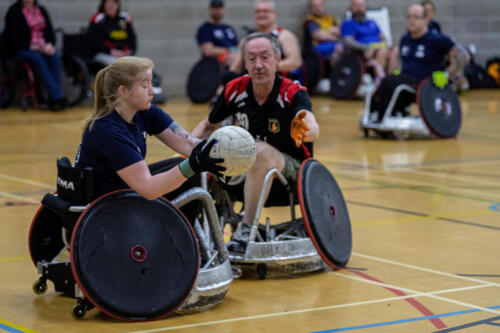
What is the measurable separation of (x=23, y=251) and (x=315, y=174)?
1.99 metres

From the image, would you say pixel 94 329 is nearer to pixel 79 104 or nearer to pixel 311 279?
pixel 311 279

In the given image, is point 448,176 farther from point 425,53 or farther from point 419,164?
point 425,53

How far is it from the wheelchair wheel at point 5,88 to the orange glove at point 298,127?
11.1 metres

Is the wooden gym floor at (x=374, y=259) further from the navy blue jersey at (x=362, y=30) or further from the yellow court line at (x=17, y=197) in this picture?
the navy blue jersey at (x=362, y=30)

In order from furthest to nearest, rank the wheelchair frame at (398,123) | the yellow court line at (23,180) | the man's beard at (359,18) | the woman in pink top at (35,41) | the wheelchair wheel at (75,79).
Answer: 1. the man's beard at (359,18)
2. the wheelchair wheel at (75,79)
3. the woman in pink top at (35,41)
4. the wheelchair frame at (398,123)
5. the yellow court line at (23,180)

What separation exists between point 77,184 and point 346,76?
1406 cm

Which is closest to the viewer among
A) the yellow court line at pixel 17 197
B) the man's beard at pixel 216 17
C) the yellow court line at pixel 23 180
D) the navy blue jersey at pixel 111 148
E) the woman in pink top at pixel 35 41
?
the navy blue jersey at pixel 111 148

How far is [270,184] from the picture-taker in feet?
18.8

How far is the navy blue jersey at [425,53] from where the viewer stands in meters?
12.5

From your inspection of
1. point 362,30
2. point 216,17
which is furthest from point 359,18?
point 216,17

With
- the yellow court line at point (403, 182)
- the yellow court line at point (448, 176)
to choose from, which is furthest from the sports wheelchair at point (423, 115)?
the yellow court line at point (403, 182)

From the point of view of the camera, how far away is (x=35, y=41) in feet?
50.5

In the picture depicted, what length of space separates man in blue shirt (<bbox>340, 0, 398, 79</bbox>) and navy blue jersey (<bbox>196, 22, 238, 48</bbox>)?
2287 millimetres

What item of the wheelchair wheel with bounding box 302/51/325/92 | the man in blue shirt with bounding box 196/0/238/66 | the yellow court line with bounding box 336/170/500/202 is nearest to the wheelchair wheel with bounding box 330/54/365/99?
the wheelchair wheel with bounding box 302/51/325/92
